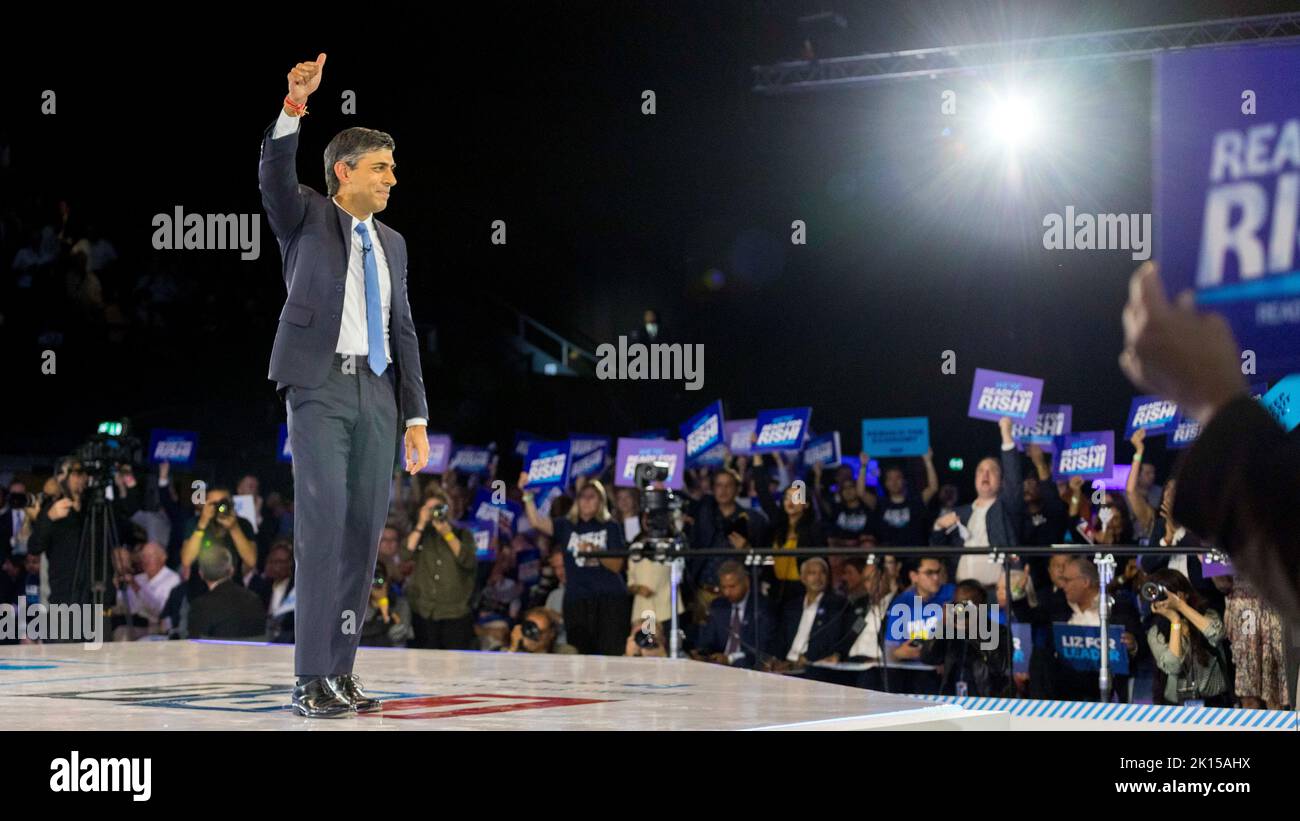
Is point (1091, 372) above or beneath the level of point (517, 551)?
above

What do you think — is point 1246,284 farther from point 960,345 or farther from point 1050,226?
point 960,345

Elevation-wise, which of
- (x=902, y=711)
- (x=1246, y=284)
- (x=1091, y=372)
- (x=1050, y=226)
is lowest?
(x=902, y=711)

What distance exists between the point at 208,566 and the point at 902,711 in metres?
5.53

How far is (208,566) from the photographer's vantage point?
26.6 ft

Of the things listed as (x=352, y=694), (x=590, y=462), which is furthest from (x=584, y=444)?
(x=352, y=694)

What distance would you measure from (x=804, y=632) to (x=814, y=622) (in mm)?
73

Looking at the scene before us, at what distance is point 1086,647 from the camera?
6.27 m

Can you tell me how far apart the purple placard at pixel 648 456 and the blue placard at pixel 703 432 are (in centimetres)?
52

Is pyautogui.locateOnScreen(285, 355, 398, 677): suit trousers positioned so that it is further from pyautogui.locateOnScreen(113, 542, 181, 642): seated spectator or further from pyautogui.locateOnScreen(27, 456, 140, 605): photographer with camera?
pyautogui.locateOnScreen(113, 542, 181, 642): seated spectator

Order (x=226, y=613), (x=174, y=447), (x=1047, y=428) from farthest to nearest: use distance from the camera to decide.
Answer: (x=174, y=447) < (x=1047, y=428) < (x=226, y=613)

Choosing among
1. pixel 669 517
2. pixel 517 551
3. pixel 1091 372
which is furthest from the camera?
pixel 1091 372

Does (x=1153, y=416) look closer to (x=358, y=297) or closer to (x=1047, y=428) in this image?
(x=1047, y=428)

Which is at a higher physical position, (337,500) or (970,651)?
(337,500)
